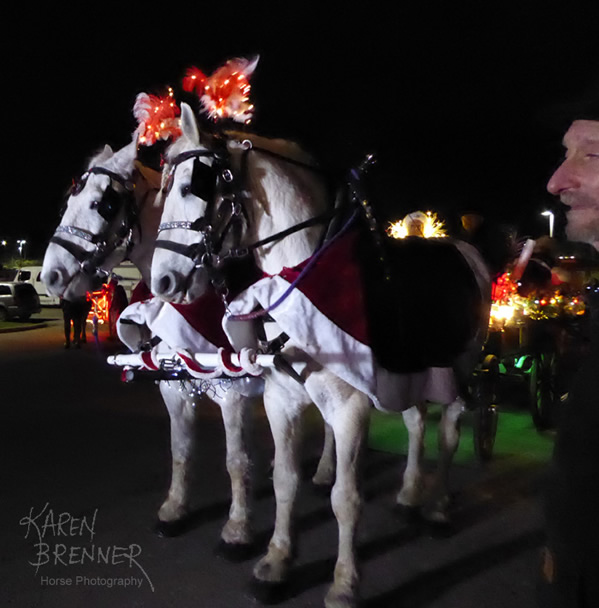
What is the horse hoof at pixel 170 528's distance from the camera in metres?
4.12

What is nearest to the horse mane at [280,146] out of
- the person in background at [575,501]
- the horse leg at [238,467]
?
the horse leg at [238,467]

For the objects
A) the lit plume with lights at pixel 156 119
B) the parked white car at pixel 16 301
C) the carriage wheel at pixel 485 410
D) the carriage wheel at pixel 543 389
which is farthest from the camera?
the parked white car at pixel 16 301

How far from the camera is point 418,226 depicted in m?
6.11

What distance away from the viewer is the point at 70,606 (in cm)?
322

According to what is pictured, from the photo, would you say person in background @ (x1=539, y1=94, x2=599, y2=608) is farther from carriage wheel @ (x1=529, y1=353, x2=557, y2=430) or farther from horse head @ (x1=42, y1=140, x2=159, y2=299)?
carriage wheel @ (x1=529, y1=353, x2=557, y2=430)

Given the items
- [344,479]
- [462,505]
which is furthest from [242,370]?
[462,505]

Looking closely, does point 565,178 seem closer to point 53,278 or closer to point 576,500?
point 576,500

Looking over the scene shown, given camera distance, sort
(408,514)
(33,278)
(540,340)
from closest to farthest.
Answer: (408,514), (540,340), (33,278)

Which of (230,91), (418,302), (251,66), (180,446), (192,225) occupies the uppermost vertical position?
(251,66)

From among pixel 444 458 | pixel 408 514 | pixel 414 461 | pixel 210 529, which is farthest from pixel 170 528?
pixel 444 458

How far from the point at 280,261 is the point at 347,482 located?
1.24 meters

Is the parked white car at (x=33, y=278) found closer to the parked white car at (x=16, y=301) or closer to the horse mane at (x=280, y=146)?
the parked white car at (x=16, y=301)

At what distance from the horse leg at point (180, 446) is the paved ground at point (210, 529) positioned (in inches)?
8.0

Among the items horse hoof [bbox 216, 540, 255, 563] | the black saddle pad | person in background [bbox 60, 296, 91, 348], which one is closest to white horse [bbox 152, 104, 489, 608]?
the black saddle pad
